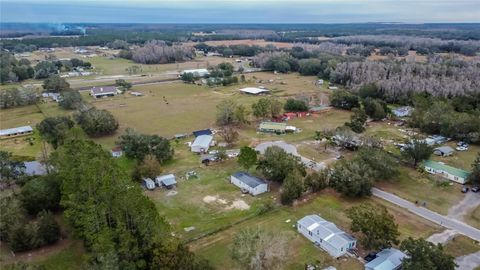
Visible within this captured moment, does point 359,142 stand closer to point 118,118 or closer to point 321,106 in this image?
point 321,106

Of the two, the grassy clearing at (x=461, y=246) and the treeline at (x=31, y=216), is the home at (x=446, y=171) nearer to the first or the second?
the grassy clearing at (x=461, y=246)

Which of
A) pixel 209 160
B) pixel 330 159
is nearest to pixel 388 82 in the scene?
pixel 330 159

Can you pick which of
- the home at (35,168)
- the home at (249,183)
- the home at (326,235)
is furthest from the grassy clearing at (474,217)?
the home at (35,168)

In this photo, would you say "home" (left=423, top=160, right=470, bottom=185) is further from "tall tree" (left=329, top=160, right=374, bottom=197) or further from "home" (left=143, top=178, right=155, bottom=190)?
"home" (left=143, top=178, right=155, bottom=190)

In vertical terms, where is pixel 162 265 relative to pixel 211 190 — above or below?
above

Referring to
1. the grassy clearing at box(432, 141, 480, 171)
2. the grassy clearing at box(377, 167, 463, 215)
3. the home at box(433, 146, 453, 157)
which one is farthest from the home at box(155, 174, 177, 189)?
the home at box(433, 146, 453, 157)

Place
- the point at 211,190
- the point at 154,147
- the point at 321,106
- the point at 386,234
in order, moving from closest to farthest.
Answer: the point at 386,234 → the point at 211,190 → the point at 154,147 → the point at 321,106


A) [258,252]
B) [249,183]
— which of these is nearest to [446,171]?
[249,183]
